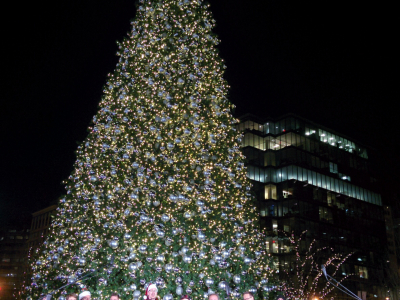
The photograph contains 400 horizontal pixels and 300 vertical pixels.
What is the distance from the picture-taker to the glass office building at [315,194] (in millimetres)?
57312

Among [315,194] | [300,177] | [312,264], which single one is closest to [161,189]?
[312,264]

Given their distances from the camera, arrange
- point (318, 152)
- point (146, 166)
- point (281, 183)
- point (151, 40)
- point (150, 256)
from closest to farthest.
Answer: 1. point (150, 256)
2. point (146, 166)
3. point (151, 40)
4. point (281, 183)
5. point (318, 152)

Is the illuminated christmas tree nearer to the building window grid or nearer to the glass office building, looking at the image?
the glass office building

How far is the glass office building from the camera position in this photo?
5731cm

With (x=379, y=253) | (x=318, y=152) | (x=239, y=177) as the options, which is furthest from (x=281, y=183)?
(x=239, y=177)

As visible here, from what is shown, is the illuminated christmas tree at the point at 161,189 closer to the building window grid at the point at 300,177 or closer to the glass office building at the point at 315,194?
the glass office building at the point at 315,194

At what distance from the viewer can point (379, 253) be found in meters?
65.4

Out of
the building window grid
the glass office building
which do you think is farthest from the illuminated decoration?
the building window grid

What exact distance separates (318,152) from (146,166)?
58294mm

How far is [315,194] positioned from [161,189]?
54.1m

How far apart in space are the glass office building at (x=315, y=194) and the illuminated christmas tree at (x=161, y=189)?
4648cm

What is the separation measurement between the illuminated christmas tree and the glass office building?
46481 millimetres

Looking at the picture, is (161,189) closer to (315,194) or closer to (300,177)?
(300,177)

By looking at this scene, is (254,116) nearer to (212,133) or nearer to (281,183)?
(281,183)
